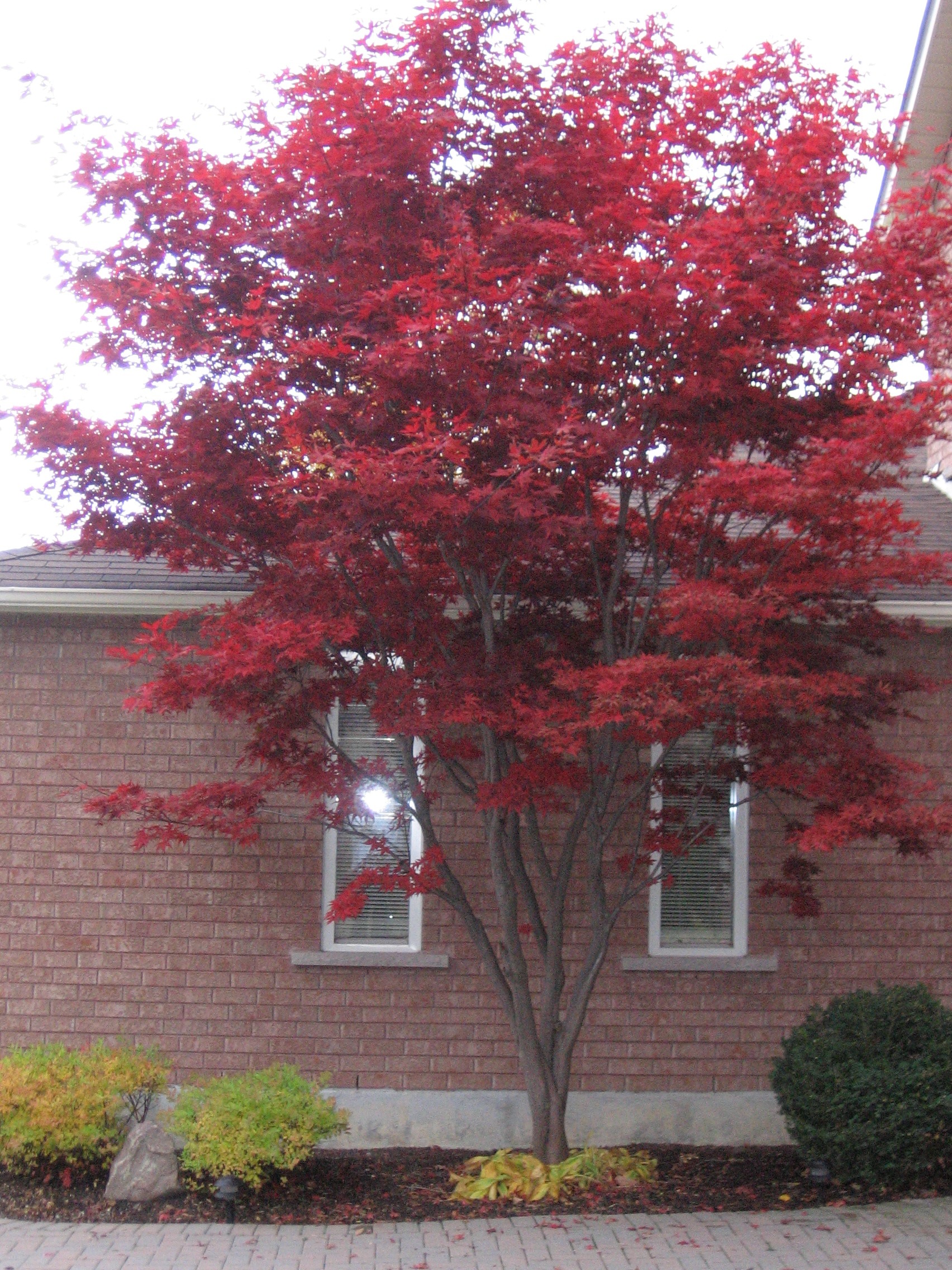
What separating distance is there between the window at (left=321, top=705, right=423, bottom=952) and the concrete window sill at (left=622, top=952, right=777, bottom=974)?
1.47m

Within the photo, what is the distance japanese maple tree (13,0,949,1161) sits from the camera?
17.6ft

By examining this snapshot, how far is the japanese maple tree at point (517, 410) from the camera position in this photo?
17.6 ft

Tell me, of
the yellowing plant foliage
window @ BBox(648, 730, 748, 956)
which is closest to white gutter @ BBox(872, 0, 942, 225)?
window @ BBox(648, 730, 748, 956)

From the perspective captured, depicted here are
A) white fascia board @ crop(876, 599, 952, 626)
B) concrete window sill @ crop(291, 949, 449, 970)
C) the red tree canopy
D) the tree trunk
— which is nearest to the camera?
Answer: the red tree canopy

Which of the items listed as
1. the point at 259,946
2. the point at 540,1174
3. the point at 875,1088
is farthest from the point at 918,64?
the point at 540,1174

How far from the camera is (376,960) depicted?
7898mm

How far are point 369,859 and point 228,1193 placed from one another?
→ 8.10ft

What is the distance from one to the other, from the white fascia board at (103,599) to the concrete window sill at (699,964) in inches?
140

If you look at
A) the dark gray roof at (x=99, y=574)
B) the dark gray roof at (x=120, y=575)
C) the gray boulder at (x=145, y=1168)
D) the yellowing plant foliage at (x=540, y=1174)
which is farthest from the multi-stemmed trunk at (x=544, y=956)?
the dark gray roof at (x=99, y=574)

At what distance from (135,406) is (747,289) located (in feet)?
10.00

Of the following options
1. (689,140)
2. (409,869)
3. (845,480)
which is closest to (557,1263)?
(409,869)

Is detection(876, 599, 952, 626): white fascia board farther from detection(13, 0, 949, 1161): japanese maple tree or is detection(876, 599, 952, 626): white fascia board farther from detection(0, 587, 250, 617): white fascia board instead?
detection(0, 587, 250, 617): white fascia board

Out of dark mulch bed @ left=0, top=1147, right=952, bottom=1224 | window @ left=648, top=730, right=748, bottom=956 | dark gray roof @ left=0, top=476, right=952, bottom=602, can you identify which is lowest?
dark mulch bed @ left=0, top=1147, right=952, bottom=1224

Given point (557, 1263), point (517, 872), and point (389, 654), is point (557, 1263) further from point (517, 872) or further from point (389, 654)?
point (389, 654)
